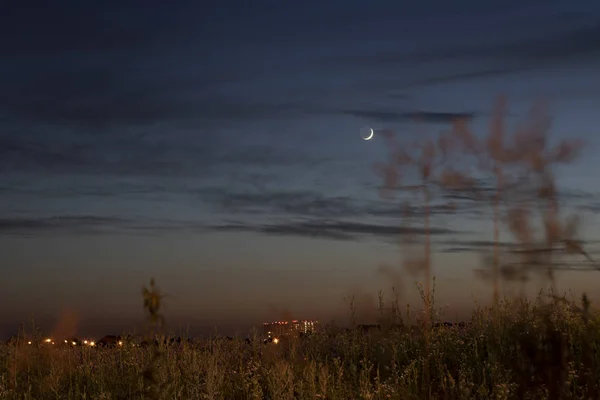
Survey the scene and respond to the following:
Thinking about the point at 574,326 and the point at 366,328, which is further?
the point at 366,328

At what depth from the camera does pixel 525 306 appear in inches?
364

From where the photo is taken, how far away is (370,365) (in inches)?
360

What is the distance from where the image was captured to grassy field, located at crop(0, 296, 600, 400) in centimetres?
717

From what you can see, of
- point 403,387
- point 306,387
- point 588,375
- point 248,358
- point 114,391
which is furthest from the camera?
point 248,358

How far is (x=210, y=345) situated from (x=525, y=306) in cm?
473

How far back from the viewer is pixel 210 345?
1116 cm

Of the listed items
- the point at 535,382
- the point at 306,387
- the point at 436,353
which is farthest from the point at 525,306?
the point at 306,387

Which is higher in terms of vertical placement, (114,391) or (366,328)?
(366,328)

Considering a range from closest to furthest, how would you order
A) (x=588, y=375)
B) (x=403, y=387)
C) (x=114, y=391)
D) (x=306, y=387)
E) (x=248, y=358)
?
1. (x=588, y=375)
2. (x=403, y=387)
3. (x=306, y=387)
4. (x=114, y=391)
5. (x=248, y=358)

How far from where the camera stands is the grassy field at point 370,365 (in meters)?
7.17

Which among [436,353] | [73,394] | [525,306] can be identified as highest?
[525,306]

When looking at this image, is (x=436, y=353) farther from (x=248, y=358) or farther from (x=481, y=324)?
(x=248, y=358)

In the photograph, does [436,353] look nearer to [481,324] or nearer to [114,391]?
[481,324]

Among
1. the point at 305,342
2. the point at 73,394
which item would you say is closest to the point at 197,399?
the point at 73,394
